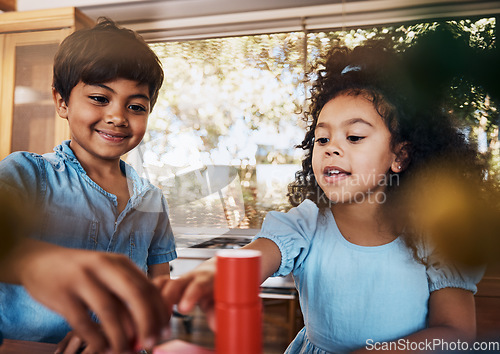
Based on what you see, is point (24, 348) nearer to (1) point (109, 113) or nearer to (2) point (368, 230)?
(1) point (109, 113)

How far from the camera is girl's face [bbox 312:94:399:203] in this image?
1.36ft

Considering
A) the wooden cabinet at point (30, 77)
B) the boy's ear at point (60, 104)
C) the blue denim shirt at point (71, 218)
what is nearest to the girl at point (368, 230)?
the blue denim shirt at point (71, 218)

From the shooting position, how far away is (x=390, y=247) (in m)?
0.46

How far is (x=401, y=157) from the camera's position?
47 cm

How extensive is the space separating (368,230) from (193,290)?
0.35m

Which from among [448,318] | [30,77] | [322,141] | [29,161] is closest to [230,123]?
[322,141]

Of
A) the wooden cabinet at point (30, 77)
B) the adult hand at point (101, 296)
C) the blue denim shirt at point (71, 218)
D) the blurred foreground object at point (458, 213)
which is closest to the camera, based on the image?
the adult hand at point (101, 296)

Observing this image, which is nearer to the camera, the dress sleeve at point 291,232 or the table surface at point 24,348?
the table surface at point 24,348

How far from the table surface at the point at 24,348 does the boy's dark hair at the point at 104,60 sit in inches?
9.6

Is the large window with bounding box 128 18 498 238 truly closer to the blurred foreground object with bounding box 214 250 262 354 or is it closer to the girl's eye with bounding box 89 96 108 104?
the girl's eye with bounding box 89 96 108 104

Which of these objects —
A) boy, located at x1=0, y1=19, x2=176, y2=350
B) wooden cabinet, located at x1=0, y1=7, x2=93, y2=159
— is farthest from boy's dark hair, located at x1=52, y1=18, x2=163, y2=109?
wooden cabinet, located at x1=0, y1=7, x2=93, y2=159

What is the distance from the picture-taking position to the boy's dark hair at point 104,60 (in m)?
0.36

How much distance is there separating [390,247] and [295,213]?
0.13m

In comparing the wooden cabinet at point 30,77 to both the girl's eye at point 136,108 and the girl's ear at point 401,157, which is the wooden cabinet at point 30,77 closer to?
the girl's eye at point 136,108
